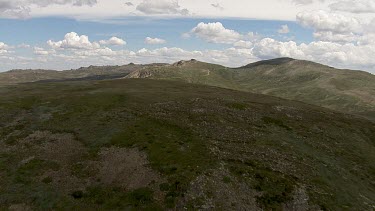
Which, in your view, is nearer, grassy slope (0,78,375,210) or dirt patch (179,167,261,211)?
dirt patch (179,167,261,211)

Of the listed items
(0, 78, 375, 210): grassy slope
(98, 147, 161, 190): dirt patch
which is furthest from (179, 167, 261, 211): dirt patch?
(98, 147, 161, 190): dirt patch

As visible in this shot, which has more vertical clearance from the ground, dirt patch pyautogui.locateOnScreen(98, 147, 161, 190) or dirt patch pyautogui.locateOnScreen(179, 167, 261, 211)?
dirt patch pyautogui.locateOnScreen(98, 147, 161, 190)

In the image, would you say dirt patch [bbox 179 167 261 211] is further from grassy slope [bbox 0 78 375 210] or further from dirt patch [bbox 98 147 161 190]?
dirt patch [bbox 98 147 161 190]

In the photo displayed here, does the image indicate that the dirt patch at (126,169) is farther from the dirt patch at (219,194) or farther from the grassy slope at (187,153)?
the dirt patch at (219,194)

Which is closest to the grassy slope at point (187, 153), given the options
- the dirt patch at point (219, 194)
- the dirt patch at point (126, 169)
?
the dirt patch at point (219, 194)

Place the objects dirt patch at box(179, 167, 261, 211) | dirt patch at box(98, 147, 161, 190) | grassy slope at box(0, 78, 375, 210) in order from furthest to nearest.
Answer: dirt patch at box(98, 147, 161, 190)
grassy slope at box(0, 78, 375, 210)
dirt patch at box(179, 167, 261, 211)

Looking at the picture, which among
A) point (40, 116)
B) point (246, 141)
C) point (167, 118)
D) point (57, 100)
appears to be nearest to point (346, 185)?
point (246, 141)

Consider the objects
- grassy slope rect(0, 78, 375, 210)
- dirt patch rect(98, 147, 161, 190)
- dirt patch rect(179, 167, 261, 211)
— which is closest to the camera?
dirt patch rect(179, 167, 261, 211)

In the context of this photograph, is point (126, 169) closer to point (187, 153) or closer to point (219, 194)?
point (187, 153)
